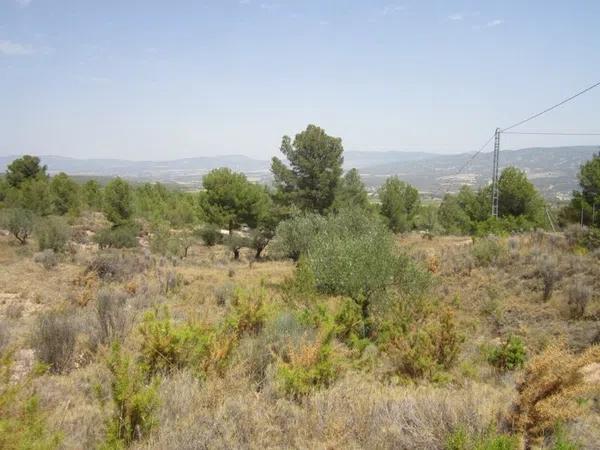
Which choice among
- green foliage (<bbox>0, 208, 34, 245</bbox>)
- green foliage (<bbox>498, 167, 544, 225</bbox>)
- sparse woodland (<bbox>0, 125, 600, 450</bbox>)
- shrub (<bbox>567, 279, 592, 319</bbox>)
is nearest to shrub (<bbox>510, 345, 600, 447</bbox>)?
sparse woodland (<bbox>0, 125, 600, 450</bbox>)

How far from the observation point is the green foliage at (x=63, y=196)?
41562 mm

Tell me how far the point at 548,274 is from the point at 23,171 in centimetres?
4790

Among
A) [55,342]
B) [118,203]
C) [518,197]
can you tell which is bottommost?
[55,342]

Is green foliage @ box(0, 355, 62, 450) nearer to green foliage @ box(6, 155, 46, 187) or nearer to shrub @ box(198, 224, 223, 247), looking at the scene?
shrub @ box(198, 224, 223, 247)

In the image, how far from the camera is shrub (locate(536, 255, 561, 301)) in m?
13.5

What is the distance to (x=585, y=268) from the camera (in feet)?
46.8

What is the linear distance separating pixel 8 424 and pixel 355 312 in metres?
6.64

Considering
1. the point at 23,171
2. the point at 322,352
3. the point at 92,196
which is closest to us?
the point at 322,352

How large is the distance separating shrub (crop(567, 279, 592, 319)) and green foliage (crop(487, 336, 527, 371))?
5.63 meters

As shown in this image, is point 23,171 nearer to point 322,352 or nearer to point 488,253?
point 488,253

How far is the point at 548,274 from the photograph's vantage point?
1402 centimetres

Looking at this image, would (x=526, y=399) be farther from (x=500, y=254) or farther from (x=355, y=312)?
(x=500, y=254)

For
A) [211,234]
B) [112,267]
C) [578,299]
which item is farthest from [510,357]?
[211,234]

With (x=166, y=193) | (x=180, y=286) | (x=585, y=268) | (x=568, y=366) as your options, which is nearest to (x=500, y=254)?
(x=585, y=268)
